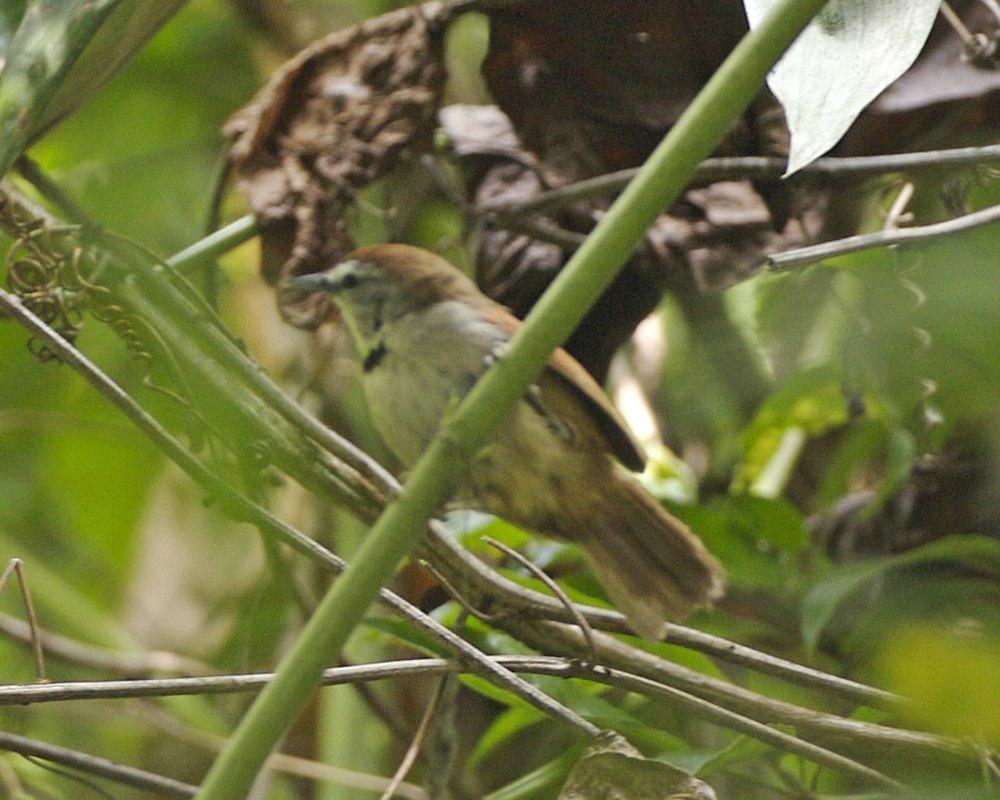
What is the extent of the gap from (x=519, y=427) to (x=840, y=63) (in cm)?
82

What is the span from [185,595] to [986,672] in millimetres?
2673

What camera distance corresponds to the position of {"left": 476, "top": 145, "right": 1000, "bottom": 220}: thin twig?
3.88ft

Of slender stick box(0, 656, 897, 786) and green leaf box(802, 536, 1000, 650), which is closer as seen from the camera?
slender stick box(0, 656, 897, 786)

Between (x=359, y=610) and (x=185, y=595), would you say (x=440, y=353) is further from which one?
(x=185, y=595)

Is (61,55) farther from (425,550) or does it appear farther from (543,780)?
(543,780)

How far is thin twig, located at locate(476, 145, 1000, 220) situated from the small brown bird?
14 centimetres

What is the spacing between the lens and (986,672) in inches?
12.0

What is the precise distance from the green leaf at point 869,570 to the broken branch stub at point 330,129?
78cm

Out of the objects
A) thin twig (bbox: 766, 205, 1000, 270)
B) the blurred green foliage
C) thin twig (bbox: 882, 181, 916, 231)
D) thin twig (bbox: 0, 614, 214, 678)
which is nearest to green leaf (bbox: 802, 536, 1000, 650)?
the blurred green foliage

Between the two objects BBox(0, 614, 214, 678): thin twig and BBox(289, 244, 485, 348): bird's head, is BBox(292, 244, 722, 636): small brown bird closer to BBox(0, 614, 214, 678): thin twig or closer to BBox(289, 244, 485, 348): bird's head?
BBox(289, 244, 485, 348): bird's head

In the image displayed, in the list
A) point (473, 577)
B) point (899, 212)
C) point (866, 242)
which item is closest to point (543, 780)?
point (473, 577)

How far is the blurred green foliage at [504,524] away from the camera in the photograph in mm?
1178

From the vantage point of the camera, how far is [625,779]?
2.86 feet

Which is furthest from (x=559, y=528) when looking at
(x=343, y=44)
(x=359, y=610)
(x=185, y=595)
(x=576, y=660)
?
(x=185, y=595)
